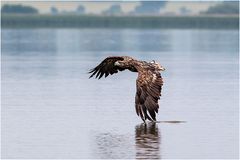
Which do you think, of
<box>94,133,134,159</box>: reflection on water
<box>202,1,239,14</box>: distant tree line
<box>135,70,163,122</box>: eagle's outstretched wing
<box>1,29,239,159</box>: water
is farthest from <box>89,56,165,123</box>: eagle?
<box>202,1,239,14</box>: distant tree line

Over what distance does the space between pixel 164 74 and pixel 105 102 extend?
9.03 meters

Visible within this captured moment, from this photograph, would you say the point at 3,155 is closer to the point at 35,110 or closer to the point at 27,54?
the point at 35,110

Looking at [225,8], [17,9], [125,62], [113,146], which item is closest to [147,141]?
[113,146]

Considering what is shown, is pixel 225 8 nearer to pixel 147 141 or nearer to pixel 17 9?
pixel 17 9

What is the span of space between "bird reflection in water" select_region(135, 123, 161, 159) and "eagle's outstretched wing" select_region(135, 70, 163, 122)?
25 cm

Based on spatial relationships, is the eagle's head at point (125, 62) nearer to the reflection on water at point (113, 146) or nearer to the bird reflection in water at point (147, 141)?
the bird reflection in water at point (147, 141)

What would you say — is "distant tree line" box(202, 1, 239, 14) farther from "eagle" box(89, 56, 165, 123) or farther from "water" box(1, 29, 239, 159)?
"eagle" box(89, 56, 165, 123)

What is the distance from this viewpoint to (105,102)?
27.0 metres

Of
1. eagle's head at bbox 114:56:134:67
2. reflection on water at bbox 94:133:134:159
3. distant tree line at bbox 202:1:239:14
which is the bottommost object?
reflection on water at bbox 94:133:134:159

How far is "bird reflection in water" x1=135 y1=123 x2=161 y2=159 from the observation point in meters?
19.4

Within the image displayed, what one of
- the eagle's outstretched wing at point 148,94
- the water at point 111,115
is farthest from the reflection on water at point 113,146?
the eagle's outstretched wing at point 148,94

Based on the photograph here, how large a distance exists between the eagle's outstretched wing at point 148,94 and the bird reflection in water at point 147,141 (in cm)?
25

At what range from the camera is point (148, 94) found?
22141 millimetres

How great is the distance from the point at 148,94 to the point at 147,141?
1.41 meters
